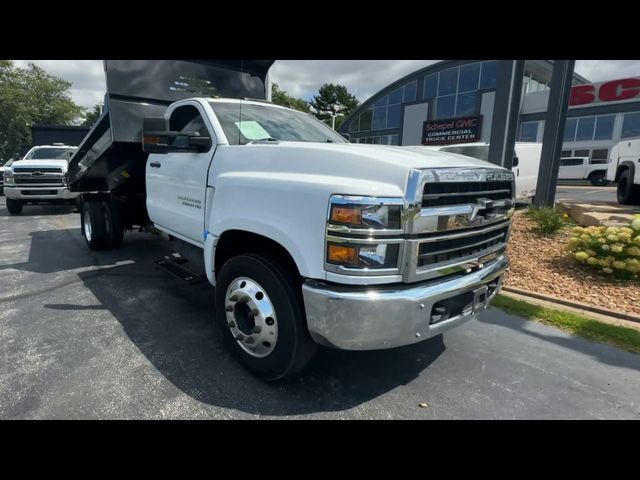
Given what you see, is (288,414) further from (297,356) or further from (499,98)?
(499,98)

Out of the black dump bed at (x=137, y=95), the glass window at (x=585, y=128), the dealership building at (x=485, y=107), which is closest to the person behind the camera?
the black dump bed at (x=137, y=95)

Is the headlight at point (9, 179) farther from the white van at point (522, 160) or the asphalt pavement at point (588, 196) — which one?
the asphalt pavement at point (588, 196)

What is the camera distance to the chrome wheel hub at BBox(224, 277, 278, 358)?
2.54 metres

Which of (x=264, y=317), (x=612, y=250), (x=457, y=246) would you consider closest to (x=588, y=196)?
(x=612, y=250)

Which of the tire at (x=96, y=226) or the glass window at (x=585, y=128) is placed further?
the glass window at (x=585, y=128)

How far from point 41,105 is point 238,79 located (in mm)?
45823

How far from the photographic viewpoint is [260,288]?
8.41 ft

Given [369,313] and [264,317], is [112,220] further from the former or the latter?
[369,313]

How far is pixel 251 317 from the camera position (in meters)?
2.67

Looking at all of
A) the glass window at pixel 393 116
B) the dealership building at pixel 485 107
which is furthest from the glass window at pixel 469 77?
the glass window at pixel 393 116

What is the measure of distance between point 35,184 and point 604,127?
31.2 m

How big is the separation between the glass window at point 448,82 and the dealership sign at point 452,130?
219 cm

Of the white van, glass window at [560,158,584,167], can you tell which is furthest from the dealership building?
the white van

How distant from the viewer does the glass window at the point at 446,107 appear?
2919 cm
